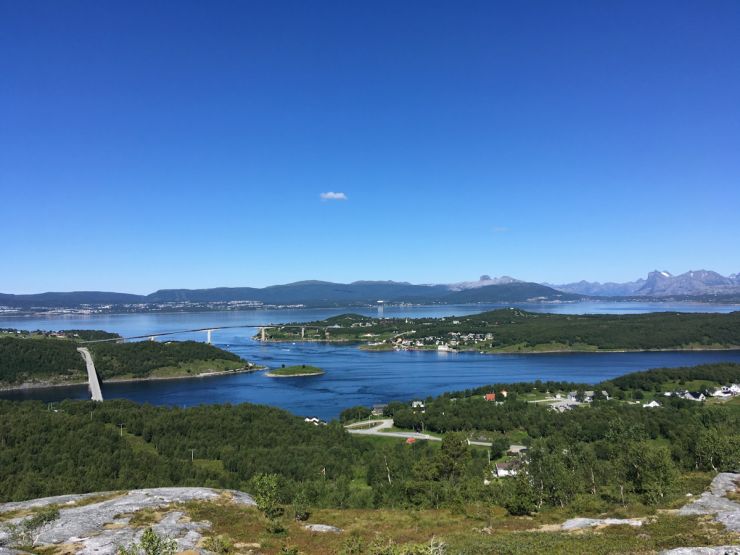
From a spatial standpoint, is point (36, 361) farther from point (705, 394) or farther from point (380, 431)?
point (705, 394)

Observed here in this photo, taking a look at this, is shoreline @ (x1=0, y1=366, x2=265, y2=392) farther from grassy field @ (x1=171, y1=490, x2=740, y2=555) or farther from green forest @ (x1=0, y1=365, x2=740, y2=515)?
grassy field @ (x1=171, y1=490, x2=740, y2=555)

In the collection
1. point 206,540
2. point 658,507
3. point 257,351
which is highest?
point 206,540

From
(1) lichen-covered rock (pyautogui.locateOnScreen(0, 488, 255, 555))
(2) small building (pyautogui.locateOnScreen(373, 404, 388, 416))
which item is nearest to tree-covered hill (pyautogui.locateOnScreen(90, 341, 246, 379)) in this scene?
(2) small building (pyautogui.locateOnScreen(373, 404, 388, 416))

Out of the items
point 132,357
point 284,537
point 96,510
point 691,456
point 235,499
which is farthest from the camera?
point 132,357

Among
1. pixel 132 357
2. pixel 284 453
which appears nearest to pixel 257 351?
pixel 132 357

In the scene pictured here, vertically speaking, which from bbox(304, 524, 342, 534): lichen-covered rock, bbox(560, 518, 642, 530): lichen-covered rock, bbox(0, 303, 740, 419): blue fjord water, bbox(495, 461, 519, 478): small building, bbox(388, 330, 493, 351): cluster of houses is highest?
bbox(560, 518, 642, 530): lichen-covered rock

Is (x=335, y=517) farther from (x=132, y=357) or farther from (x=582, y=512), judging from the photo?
(x=132, y=357)
